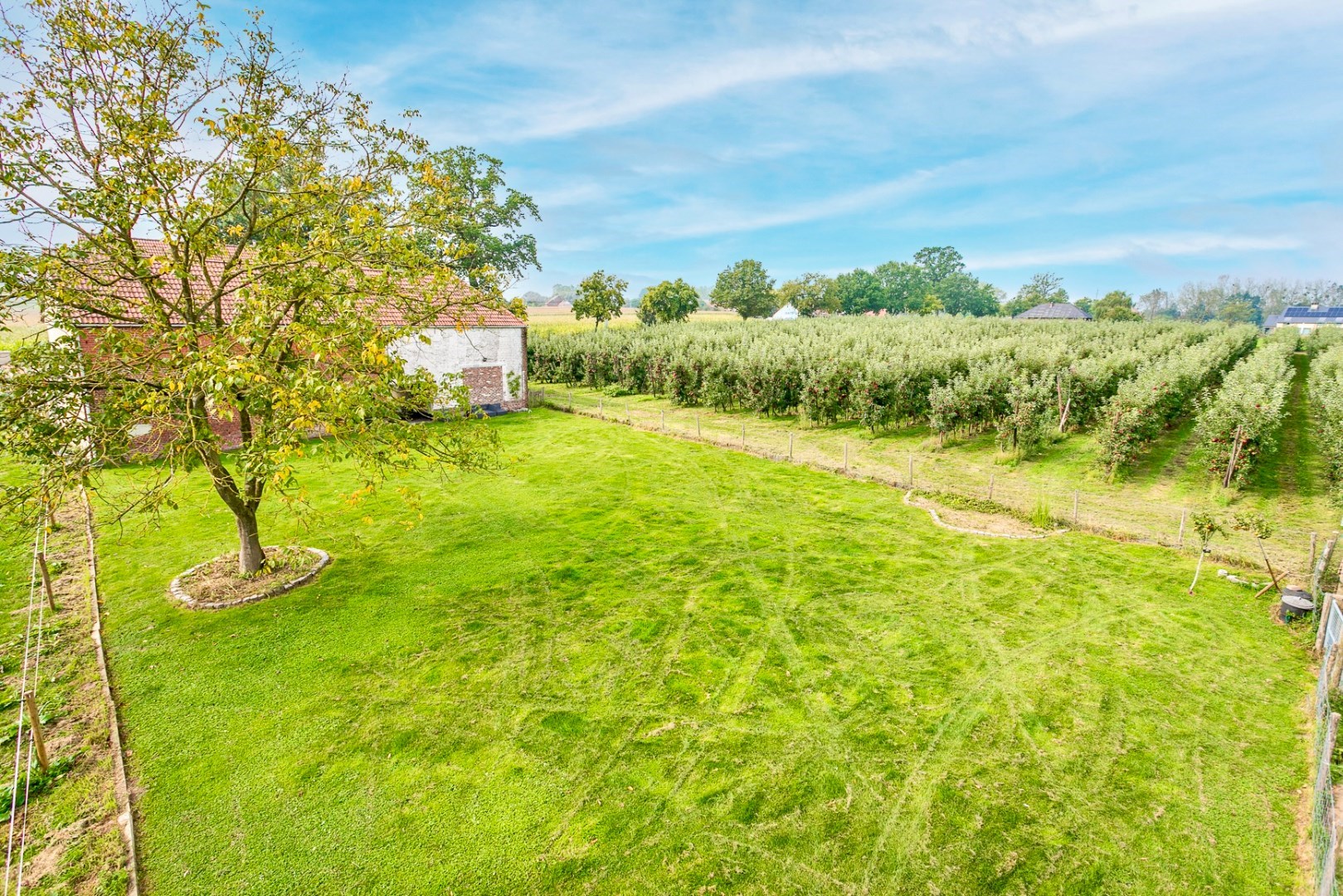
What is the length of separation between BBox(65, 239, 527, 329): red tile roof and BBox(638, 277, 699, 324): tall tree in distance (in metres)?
37.3

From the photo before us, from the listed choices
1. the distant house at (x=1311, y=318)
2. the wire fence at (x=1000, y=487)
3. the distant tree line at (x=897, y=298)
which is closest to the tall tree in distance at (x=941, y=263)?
the distant tree line at (x=897, y=298)

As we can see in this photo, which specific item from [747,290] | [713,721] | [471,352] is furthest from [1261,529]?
[747,290]

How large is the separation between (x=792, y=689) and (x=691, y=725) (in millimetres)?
1282

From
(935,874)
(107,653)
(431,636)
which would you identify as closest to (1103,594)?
(935,874)

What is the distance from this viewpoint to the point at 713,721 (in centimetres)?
620

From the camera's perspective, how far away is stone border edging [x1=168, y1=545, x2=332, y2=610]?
8.46 metres

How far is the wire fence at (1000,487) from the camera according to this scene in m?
10.4

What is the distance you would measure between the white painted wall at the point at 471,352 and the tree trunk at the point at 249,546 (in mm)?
12117

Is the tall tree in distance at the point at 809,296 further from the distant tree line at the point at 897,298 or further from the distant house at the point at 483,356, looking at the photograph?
the distant house at the point at 483,356

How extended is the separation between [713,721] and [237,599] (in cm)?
705

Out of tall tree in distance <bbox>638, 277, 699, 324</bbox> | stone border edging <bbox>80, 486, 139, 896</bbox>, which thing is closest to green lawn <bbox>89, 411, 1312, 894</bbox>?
stone border edging <bbox>80, 486, 139, 896</bbox>

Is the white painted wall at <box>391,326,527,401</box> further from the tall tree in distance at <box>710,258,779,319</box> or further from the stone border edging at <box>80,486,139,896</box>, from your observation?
the tall tree in distance at <box>710,258,779,319</box>

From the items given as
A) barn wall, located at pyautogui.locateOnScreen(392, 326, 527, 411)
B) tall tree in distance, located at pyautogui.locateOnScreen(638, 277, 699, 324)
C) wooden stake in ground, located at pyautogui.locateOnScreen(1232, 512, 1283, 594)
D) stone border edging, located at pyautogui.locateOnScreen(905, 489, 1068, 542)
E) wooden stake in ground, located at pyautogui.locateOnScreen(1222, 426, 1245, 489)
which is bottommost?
stone border edging, located at pyautogui.locateOnScreen(905, 489, 1068, 542)

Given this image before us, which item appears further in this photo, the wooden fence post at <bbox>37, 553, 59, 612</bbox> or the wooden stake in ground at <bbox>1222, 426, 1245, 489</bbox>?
the wooden stake in ground at <bbox>1222, 426, 1245, 489</bbox>
